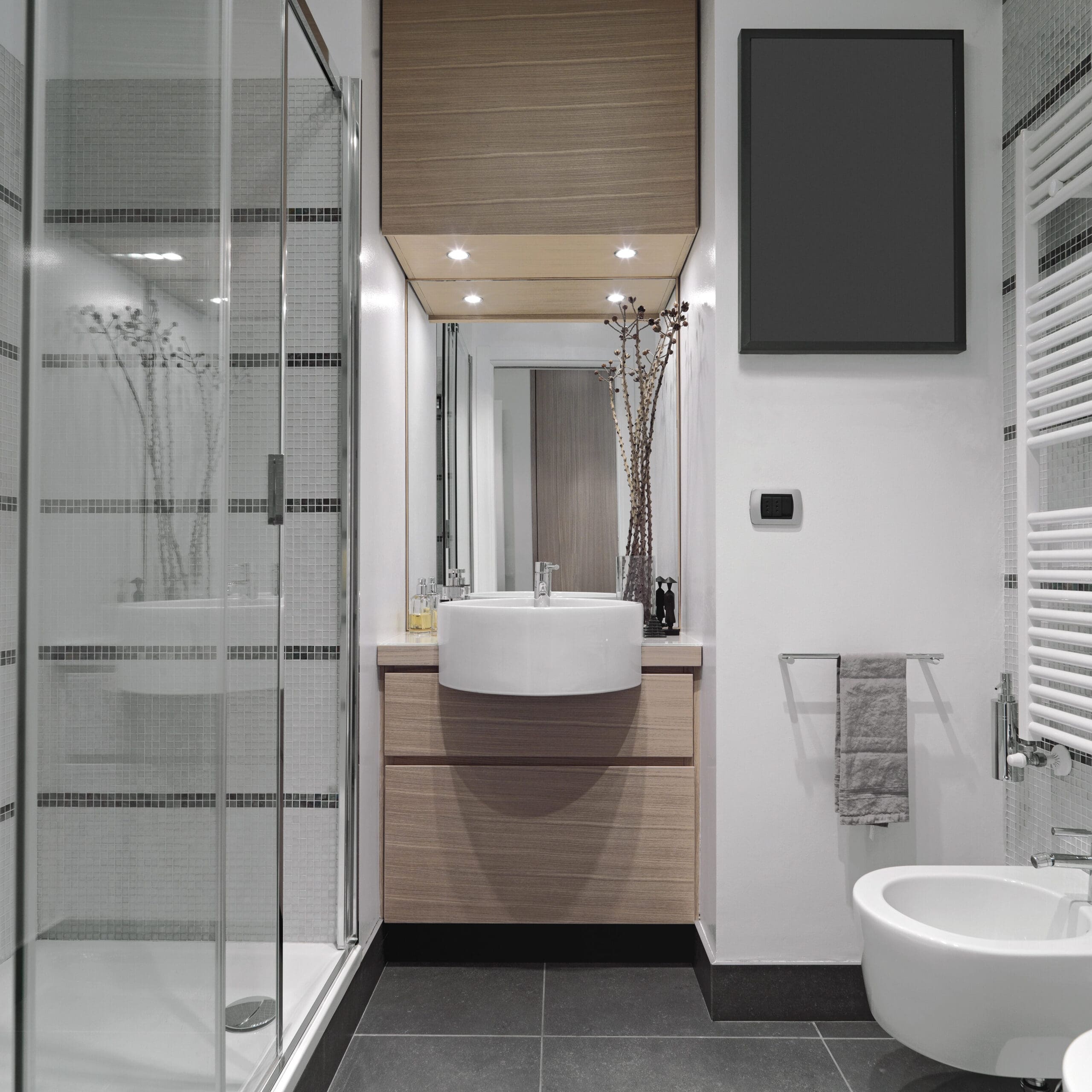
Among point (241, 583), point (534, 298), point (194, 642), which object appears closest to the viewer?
point (194, 642)

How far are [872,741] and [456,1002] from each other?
1.09 m

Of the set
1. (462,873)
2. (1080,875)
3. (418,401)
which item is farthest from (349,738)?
(1080,875)

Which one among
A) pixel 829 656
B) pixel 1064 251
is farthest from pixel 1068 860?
pixel 1064 251

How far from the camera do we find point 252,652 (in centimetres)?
133

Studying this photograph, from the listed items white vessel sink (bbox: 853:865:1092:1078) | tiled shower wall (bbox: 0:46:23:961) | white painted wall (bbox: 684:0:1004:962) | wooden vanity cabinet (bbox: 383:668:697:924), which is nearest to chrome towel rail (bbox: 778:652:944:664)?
white painted wall (bbox: 684:0:1004:962)

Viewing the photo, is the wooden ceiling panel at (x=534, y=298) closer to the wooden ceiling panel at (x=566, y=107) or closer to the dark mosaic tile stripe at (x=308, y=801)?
the wooden ceiling panel at (x=566, y=107)

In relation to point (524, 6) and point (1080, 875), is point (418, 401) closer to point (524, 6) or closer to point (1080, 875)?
point (524, 6)

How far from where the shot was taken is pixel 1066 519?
5.24 feet

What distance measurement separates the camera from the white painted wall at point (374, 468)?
1981 millimetres

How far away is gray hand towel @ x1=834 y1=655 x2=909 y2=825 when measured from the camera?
1.82 metres

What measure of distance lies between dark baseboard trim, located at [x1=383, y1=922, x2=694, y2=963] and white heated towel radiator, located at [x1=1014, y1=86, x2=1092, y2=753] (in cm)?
96

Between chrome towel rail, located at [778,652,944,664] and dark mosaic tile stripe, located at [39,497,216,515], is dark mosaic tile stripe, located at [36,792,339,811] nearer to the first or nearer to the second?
dark mosaic tile stripe, located at [39,497,216,515]

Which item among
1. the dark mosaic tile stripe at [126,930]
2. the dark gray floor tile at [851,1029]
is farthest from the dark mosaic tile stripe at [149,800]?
the dark gray floor tile at [851,1029]

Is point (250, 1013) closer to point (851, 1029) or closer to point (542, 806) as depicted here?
point (542, 806)
